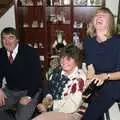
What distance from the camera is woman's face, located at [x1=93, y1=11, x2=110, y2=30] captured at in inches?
78.1

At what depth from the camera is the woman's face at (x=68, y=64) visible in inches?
87.7

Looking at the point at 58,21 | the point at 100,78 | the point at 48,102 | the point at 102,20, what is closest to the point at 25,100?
the point at 48,102

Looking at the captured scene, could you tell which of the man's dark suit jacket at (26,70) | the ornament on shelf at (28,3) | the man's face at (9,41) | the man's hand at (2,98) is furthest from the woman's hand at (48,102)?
the ornament on shelf at (28,3)

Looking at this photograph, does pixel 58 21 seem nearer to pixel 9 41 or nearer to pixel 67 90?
pixel 9 41

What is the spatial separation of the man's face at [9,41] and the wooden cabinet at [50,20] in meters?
1.44

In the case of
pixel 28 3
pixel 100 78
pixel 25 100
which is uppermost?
pixel 28 3

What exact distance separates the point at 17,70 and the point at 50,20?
168 cm

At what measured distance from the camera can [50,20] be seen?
4227 millimetres

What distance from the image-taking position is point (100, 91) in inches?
79.3

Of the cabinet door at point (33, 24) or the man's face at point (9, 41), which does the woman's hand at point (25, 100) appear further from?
the cabinet door at point (33, 24)

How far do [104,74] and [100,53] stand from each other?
19 centimetres

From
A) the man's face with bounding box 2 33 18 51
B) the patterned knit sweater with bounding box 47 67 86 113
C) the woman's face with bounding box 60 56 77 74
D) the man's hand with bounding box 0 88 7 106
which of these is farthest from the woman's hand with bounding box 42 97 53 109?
the man's face with bounding box 2 33 18 51

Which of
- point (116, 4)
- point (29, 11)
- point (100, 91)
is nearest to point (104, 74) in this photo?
point (100, 91)

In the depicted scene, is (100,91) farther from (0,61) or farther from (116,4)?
(116,4)
